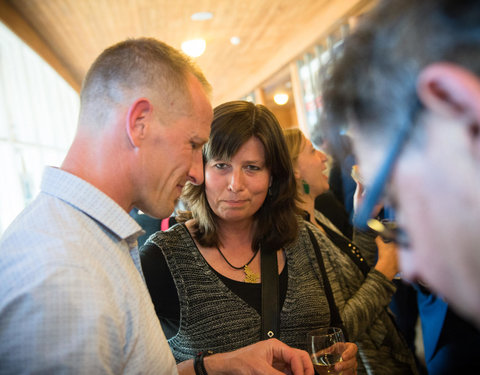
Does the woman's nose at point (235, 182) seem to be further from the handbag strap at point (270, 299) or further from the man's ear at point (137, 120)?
the man's ear at point (137, 120)

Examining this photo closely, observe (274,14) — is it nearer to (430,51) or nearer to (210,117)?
(210,117)

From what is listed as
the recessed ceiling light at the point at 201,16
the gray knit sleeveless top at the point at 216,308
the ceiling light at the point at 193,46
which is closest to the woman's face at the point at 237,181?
A: the gray knit sleeveless top at the point at 216,308

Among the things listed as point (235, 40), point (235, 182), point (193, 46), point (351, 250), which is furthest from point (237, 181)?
point (235, 40)

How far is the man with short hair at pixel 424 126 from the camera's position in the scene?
18.5 inches

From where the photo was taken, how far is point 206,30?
754cm

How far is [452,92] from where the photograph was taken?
46 cm

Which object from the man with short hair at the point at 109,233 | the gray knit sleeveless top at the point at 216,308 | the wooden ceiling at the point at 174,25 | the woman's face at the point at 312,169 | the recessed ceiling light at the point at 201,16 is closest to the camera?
the man with short hair at the point at 109,233

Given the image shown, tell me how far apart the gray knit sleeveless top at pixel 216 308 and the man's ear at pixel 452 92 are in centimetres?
148

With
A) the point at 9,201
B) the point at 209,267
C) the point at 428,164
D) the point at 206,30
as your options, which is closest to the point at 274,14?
the point at 206,30

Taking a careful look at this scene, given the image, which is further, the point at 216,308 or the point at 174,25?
the point at 174,25

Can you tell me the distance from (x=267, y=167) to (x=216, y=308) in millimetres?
748

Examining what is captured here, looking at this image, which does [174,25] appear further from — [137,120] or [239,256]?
[137,120]

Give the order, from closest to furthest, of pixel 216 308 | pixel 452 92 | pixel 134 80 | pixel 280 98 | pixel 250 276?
pixel 452 92 < pixel 134 80 < pixel 216 308 < pixel 250 276 < pixel 280 98

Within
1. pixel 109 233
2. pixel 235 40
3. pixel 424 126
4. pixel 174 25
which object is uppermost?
pixel 235 40
